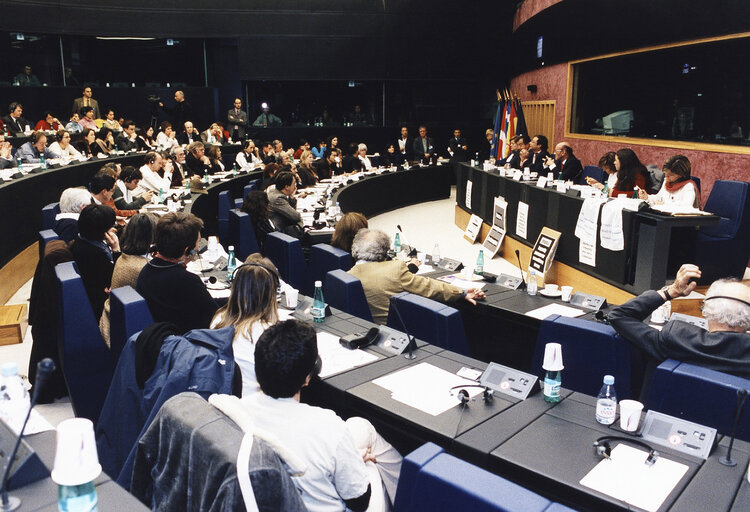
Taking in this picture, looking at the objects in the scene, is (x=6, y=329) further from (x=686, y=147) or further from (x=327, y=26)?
(x=327, y=26)

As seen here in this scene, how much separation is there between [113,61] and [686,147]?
38.9 feet

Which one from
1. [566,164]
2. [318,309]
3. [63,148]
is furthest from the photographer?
[63,148]

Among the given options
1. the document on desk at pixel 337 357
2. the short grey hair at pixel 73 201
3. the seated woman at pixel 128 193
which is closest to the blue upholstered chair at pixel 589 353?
the document on desk at pixel 337 357

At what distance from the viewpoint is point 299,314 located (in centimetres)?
338

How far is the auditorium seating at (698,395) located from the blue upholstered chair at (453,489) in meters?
1.13

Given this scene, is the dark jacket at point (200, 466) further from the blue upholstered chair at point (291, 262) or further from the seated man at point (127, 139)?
the seated man at point (127, 139)

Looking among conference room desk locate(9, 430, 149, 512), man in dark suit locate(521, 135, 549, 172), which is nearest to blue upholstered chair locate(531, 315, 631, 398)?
conference room desk locate(9, 430, 149, 512)

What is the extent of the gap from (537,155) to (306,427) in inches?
295

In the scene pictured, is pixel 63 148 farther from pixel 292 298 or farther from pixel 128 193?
pixel 292 298

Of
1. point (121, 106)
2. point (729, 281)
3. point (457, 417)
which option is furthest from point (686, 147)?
point (121, 106)

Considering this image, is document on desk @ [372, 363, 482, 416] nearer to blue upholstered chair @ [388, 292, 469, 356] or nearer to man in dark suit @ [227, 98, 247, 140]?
blue upholstered chair @ [388, 292, 469, 356]

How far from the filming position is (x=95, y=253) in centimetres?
378

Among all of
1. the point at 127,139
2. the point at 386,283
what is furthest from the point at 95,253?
the point at 127,139

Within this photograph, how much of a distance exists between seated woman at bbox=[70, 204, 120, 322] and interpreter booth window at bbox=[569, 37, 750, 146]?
6739 millimetres
